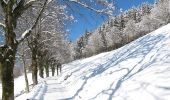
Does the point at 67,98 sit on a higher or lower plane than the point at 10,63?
lower

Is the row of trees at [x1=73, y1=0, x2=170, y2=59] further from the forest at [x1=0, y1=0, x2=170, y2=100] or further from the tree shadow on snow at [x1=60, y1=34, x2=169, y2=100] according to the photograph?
the tree shadow on snow at [x1=60, y1=34, x2=169, y2=100]

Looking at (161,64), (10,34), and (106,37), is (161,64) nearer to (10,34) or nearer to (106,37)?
(10,34)

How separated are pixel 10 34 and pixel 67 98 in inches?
196

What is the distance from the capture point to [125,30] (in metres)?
132

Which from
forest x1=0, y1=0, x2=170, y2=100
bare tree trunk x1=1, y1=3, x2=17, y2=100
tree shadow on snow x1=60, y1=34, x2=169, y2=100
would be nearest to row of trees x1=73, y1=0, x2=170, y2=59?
forest x1=0, y1=0, x2=170, y2=100

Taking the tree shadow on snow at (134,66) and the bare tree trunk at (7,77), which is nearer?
the tree shadow on snow at (134,66)

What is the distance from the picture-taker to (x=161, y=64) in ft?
35.6

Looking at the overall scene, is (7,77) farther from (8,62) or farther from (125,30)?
(125,30)

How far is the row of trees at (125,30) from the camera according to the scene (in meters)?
94.5

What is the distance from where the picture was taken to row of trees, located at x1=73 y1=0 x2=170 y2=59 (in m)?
94.5

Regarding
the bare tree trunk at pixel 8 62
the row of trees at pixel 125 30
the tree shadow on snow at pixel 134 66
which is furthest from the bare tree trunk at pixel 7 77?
the row of trees at pixel 125 30

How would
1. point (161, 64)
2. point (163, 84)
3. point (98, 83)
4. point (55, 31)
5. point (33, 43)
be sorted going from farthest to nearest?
point (55, 31)
point (33, 43)
point (98, 83)
point (161, 64)
point (163, 84)

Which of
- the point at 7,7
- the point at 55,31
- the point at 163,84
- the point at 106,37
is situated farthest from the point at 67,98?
the point at 106,37

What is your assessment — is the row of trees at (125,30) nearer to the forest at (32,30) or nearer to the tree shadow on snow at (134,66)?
the forest at (32,30)
